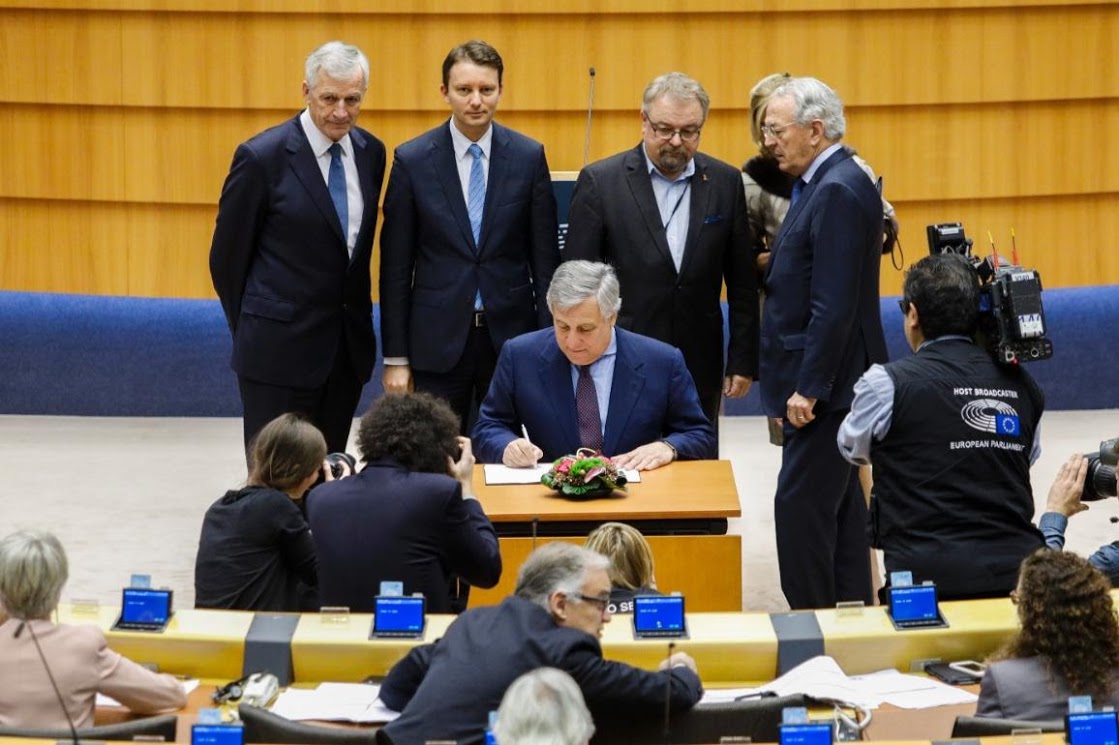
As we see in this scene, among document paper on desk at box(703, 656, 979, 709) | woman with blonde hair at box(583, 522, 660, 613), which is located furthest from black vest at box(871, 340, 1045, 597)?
woman with blonde hair at box(583, 522, 660, 613)

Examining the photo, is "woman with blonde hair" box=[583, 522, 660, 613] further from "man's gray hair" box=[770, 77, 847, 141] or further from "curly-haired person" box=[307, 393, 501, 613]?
"man's gray hair" box=[770, 77, 847, 141]

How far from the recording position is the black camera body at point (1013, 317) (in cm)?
414

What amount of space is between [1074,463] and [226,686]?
2.12 metres

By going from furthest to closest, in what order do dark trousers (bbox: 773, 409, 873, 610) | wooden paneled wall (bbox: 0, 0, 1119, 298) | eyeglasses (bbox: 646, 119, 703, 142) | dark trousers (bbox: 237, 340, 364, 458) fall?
1. wooden paneled wall (bbox: 0, 0, 1119, 298)
2. dark trousers (bbox: 237, 340, 364, 458)
3. eyeglasses (bbox: 646, 119, 703, 142)
4. dark trousers (bbox: 773, 409, 873, 610)

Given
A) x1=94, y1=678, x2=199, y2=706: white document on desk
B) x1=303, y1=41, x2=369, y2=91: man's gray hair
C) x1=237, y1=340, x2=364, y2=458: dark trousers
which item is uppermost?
x1=303, y1=41, x2=369, y2=91: man's gray hair

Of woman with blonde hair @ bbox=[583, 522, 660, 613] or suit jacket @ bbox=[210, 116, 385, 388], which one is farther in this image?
suit jacket @ bbox=[210, 116, 385, 388]

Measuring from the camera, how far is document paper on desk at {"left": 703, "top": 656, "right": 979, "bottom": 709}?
135 inches

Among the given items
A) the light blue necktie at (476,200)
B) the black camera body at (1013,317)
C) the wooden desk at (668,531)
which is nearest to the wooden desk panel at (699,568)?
the wooden desk at (668,531)

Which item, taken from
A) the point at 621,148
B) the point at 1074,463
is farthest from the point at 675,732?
the point at 621,148

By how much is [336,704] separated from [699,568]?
137cm

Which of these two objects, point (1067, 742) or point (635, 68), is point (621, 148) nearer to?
point (635, 68)

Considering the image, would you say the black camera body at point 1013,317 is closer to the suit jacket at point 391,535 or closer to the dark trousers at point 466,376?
the suit jacket at point 391,535

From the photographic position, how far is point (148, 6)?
26.1 ft

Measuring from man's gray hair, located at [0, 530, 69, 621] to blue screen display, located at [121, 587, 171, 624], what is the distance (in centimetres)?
32
